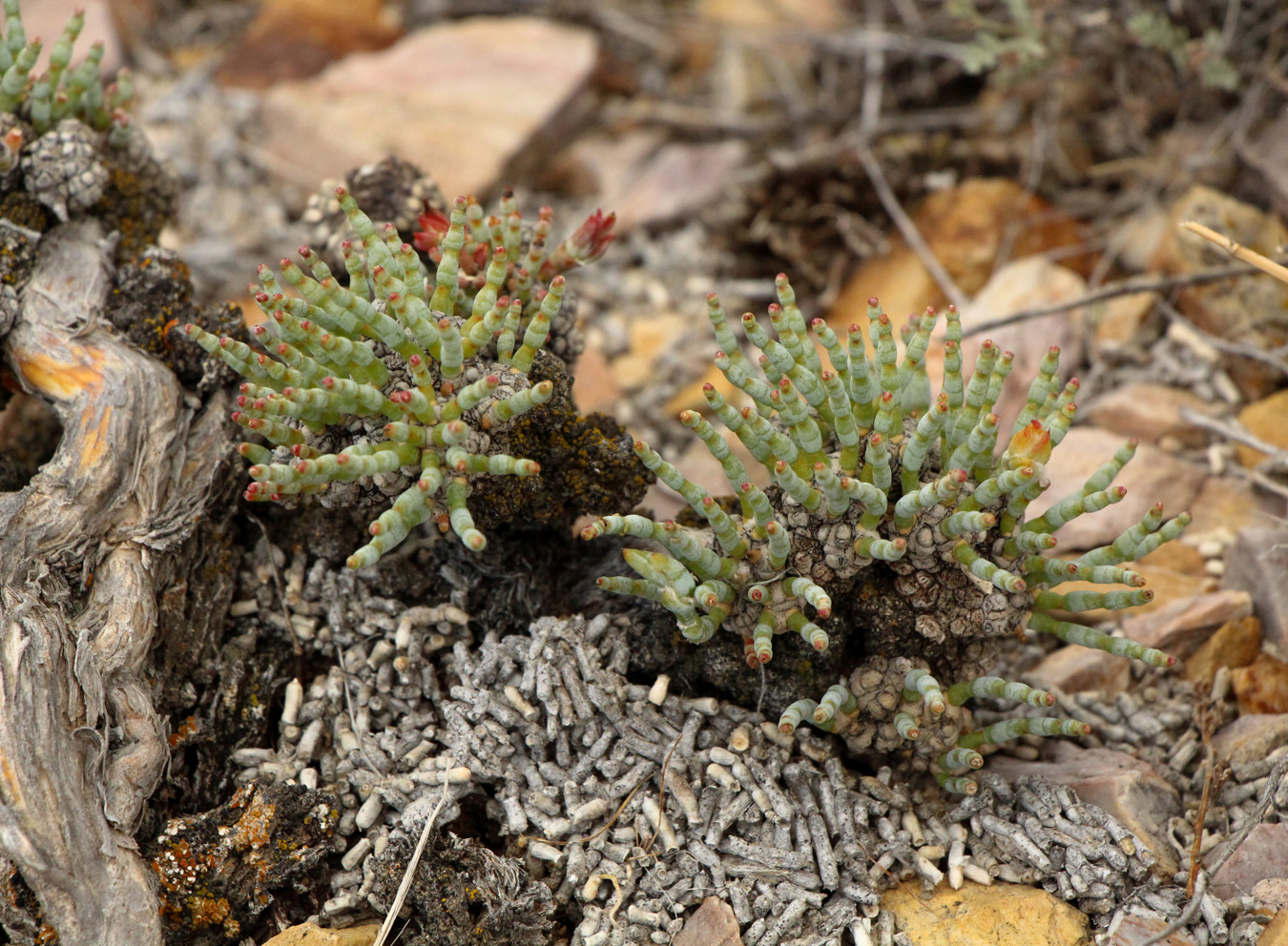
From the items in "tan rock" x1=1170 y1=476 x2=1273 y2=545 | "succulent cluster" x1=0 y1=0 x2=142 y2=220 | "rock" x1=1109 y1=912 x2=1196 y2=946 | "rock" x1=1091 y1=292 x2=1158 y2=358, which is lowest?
"rock" x1=1109 y1=912 x2=1196 y2=946

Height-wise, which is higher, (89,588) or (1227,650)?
(89,588)

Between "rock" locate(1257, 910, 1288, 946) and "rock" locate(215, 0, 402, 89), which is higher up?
"rock" locate(215, 0, 402, 89)

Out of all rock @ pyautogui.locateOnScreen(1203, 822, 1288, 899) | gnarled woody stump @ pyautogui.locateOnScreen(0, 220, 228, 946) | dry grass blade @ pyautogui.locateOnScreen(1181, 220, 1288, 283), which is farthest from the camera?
dry grass blade @ pyautogui.locateOnScreen(1181, 220, 1288, 283)

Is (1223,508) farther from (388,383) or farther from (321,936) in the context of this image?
(321,936)

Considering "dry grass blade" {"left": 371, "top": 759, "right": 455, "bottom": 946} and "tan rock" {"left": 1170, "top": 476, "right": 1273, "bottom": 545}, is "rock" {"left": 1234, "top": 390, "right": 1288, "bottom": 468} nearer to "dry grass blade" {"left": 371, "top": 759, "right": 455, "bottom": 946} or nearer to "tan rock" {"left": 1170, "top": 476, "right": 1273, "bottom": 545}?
"tan rock" {"left": 1170, "top": 476, "right": 1273, "bottom": 545}

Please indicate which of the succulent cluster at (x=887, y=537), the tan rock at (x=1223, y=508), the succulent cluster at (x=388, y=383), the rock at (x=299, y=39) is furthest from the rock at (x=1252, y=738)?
the rock at (x=299, y=39)

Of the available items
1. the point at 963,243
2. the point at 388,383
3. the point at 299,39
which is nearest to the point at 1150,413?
the point at 963,243

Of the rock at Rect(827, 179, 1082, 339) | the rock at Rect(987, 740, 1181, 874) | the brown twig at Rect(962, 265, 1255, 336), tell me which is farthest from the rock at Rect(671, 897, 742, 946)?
the rock at Rect(827, 179, 1082, 339)
